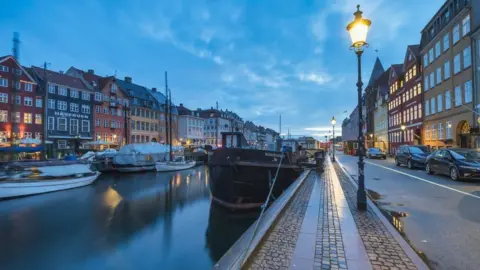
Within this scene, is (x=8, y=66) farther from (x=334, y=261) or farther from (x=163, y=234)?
(x=334, y=261)

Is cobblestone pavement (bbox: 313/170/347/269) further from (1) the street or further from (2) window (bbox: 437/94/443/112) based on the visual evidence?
(2) window (bbox: 437/94/443/112)

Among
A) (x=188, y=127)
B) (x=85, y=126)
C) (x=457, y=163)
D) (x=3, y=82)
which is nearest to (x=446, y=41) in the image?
(x=457, y=163)

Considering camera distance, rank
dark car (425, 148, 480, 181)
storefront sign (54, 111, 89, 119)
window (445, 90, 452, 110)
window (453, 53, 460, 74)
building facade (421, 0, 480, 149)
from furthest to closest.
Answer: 1. storefront sign (54, 111, 89, 119)
2. window (445, 90, 452, 110)
3. window (453, 53, 460, 74)
4. building facade (421, 0, 480, 149)
5. dark car (425, 148, 480, 181)

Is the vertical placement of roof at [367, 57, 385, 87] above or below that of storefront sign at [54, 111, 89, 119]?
above

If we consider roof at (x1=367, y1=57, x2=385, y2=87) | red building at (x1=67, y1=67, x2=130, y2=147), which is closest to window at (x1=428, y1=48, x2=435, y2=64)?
roof at (x1=367, y1=57, x2=385, y2=87)

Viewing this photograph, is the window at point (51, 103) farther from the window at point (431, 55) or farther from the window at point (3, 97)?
the window at point (431, 55)

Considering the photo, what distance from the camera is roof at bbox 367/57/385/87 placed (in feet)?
241

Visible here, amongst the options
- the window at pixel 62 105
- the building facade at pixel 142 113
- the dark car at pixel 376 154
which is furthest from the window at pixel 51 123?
the dark car at pixel 376 154

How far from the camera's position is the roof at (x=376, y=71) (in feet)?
241

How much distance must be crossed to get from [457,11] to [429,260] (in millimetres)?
33308

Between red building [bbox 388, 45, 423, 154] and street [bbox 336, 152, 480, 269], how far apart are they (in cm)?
3264

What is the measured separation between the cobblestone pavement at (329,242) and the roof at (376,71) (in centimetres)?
7422

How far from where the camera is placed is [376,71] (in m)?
74.5

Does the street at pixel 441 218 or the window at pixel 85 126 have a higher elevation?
the window at pixel 85 126
